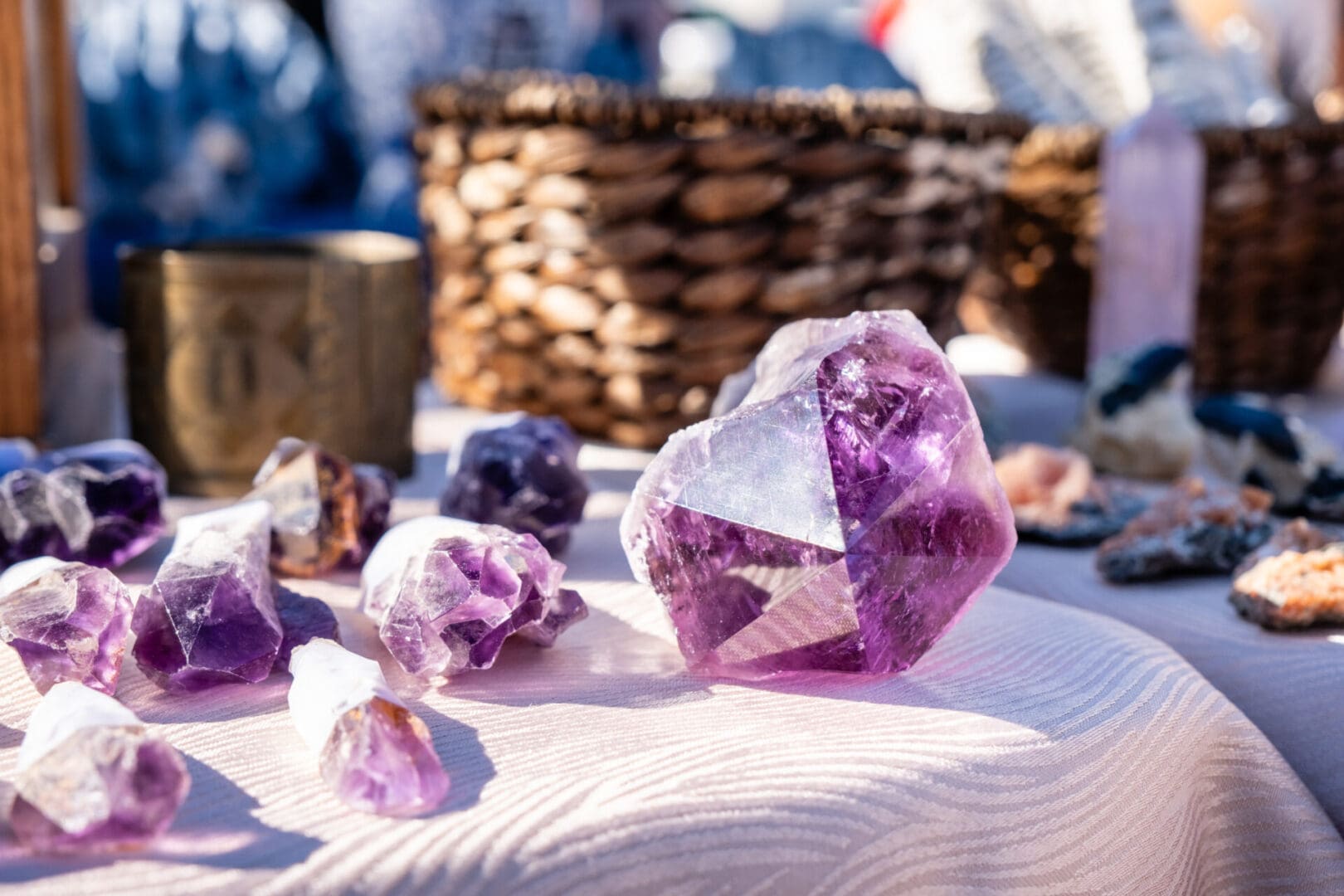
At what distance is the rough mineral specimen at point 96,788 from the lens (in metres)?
0.38

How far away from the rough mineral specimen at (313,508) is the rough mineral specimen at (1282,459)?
1.97 feet

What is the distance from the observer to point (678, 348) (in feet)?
3.18

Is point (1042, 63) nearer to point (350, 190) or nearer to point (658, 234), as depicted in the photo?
point (658, 234)

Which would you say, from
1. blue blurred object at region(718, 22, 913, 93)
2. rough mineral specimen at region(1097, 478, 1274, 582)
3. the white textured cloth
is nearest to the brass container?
the white textured cloth

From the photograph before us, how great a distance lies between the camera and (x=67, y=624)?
496mm

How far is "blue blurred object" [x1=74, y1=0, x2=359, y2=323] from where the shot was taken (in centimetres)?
160

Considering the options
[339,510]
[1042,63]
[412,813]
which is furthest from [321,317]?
[1042,63]

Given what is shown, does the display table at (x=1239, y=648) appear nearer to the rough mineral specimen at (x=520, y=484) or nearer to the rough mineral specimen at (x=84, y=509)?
the rough mineral specimen at (x=520, y=484)

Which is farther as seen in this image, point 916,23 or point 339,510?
point 916,23

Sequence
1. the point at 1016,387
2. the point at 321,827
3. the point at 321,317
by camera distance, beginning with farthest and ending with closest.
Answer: the point at 1016,387
the point at 321,317
the point at 321,827

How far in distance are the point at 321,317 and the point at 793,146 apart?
1.19 ft

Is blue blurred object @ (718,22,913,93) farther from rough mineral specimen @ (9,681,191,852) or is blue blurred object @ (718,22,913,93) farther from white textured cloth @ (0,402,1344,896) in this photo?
rough mineral specimen @ (9,681,191,852)

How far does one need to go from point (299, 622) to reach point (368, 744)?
5.7 inches

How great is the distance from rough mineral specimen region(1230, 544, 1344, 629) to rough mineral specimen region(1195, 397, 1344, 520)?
0.22 meters
